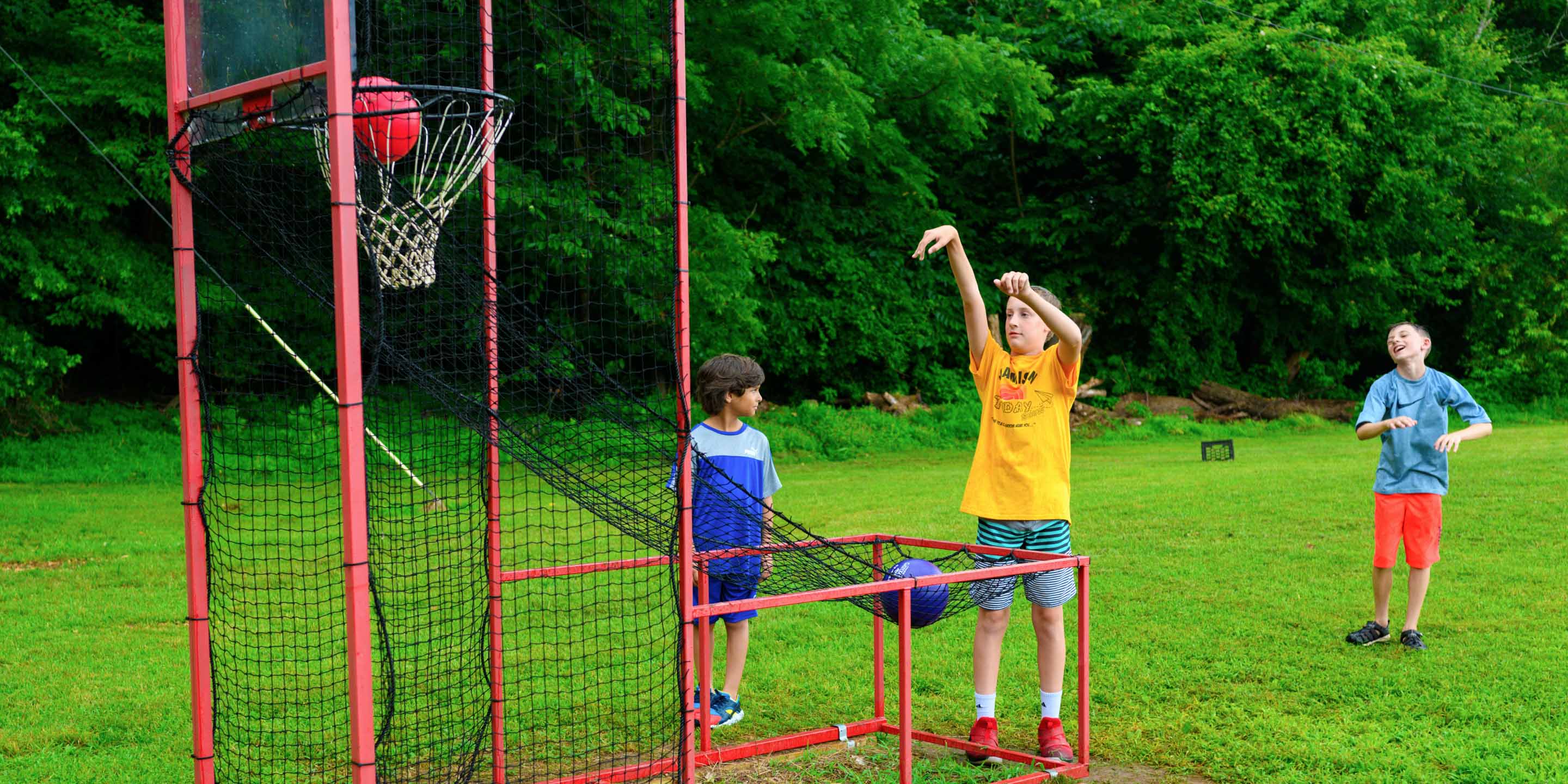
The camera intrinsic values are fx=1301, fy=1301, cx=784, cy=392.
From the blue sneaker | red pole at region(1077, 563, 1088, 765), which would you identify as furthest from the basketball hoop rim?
red pole at region(1077, 563, 1088, 765)

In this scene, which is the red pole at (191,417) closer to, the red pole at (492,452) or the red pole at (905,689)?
the red pole at (492,452)

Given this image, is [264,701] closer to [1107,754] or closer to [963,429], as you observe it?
[1107,754]

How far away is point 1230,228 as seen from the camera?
68.9 ft

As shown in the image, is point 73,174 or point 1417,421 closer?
point 1417,421

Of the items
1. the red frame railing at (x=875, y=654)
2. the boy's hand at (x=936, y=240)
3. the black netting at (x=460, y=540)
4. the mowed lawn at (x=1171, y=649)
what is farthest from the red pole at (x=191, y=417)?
the boy's hand at (x=936, y=240)

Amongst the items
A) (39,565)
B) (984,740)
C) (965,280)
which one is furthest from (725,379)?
(39,565)

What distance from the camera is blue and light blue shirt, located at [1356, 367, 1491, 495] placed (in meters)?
6.04

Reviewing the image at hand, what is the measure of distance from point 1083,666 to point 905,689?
0.72m

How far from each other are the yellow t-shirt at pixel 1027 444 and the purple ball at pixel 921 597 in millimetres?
270

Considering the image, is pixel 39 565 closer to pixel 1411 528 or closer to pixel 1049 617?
pixel 1049 617

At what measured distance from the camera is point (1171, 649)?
5945 mm

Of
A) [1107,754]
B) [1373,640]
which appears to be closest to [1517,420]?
[1373,640]

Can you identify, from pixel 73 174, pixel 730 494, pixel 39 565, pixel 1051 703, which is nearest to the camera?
pixel 1051 703

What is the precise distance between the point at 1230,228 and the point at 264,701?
60.8ft
